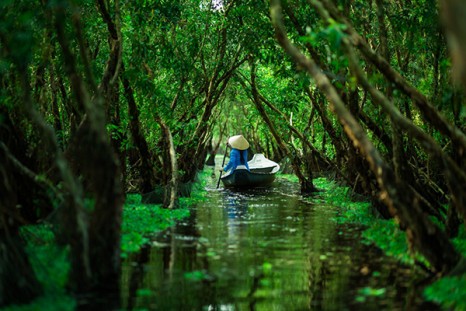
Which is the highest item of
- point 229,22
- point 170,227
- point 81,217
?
point 229,22

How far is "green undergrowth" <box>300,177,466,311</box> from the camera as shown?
6.20m

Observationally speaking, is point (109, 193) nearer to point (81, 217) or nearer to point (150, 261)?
point (81, 217)

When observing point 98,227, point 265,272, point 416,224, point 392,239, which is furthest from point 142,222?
point 416,224

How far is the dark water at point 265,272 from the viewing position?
20.8ft

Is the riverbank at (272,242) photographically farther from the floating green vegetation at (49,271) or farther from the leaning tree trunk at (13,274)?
the leaning tree trunk at (13,274)

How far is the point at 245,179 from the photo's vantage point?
82.5ft

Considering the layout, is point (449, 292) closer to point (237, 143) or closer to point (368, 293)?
point (368, 293)

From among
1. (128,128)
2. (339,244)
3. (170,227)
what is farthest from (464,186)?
(128,128)

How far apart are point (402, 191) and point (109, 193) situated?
11.2 feet

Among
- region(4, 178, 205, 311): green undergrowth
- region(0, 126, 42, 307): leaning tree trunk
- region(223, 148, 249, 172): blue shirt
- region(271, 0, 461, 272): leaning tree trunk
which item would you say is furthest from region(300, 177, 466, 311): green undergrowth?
region(223, 148, 249, 172): blue shirt

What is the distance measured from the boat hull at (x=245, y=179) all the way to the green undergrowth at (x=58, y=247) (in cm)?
933

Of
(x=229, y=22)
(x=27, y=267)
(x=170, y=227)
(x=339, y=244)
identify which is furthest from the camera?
(x=229, y=22)

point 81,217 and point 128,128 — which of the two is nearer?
point 81,217

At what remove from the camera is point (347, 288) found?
6.95 metres
